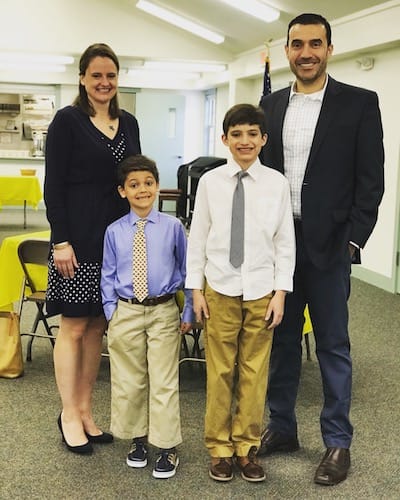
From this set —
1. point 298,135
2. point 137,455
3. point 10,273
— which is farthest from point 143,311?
point 10,273

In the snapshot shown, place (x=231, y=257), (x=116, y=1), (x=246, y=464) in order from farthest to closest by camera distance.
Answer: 1. (x=116, y=1)
2. (x=246, y=464)
3. (x=231, y=257)

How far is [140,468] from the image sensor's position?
2381mm

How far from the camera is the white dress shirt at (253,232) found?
2.13 m

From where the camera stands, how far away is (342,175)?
7.15 ft

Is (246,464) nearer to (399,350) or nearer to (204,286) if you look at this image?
(204,286)

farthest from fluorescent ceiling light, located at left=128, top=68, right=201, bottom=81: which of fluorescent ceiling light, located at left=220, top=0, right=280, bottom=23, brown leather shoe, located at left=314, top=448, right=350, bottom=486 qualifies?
brown leather shoe, located at left=314, top=448, right=350, bottom=486

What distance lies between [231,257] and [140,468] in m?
0.88

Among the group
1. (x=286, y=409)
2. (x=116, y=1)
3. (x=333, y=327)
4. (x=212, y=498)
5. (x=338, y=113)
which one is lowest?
(x=212, y=498)

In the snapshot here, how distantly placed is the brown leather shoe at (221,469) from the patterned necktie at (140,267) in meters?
Answer: 0.64

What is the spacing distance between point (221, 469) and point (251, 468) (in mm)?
108

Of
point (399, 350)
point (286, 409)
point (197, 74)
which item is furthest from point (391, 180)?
point (197, 74)

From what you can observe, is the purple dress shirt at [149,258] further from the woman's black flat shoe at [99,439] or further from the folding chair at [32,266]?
the folding chair at [32,266]

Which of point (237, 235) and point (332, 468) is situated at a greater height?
point (237, 235)

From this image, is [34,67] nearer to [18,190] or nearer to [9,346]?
[18,190]
